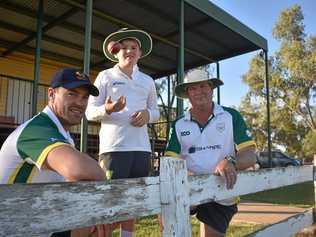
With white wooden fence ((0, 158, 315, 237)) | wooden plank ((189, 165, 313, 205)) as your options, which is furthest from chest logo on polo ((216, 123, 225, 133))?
white wooden fence ((0, 158, 315, 237))

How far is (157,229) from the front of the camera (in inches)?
228

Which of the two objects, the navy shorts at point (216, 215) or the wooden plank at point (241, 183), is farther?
the navy shorts at point (216, 215)

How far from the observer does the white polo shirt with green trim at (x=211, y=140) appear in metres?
3.00

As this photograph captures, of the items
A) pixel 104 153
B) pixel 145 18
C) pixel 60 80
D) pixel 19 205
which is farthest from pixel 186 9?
pixel 19 205

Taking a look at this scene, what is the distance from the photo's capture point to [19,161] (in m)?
1.79

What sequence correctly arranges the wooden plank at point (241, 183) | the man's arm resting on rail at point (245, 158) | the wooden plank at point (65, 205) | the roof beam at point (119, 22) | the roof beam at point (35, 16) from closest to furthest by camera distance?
the wooden plank at point (65, 205) < the wooden plank at point (241, 183) < the man's arm resting on rail at point (245, 158) < the roof beam at point (119, 22) < the roof beam at point (35, 16)

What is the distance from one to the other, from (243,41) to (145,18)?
3.01m

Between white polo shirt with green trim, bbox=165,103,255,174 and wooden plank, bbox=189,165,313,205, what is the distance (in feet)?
0.74

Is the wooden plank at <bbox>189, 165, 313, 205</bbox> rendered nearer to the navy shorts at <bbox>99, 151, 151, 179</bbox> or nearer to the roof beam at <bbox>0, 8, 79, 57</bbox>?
the navy shorts at <bbox>99, 151, 151, 179</bbox>

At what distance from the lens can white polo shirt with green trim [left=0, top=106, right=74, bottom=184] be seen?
5.50ft

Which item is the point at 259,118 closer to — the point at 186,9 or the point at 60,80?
the point at 186,9

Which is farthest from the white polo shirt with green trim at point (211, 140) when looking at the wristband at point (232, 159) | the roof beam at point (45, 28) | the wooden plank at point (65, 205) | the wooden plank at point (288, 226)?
the roof beam at point (45, 28)

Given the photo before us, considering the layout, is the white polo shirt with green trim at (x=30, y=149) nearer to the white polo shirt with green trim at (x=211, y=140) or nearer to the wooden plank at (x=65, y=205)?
the wooden plank at (x=65, y=205)

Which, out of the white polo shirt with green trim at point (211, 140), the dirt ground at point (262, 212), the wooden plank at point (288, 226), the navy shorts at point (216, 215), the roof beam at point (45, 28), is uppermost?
the roof beam at point (45, 28)
